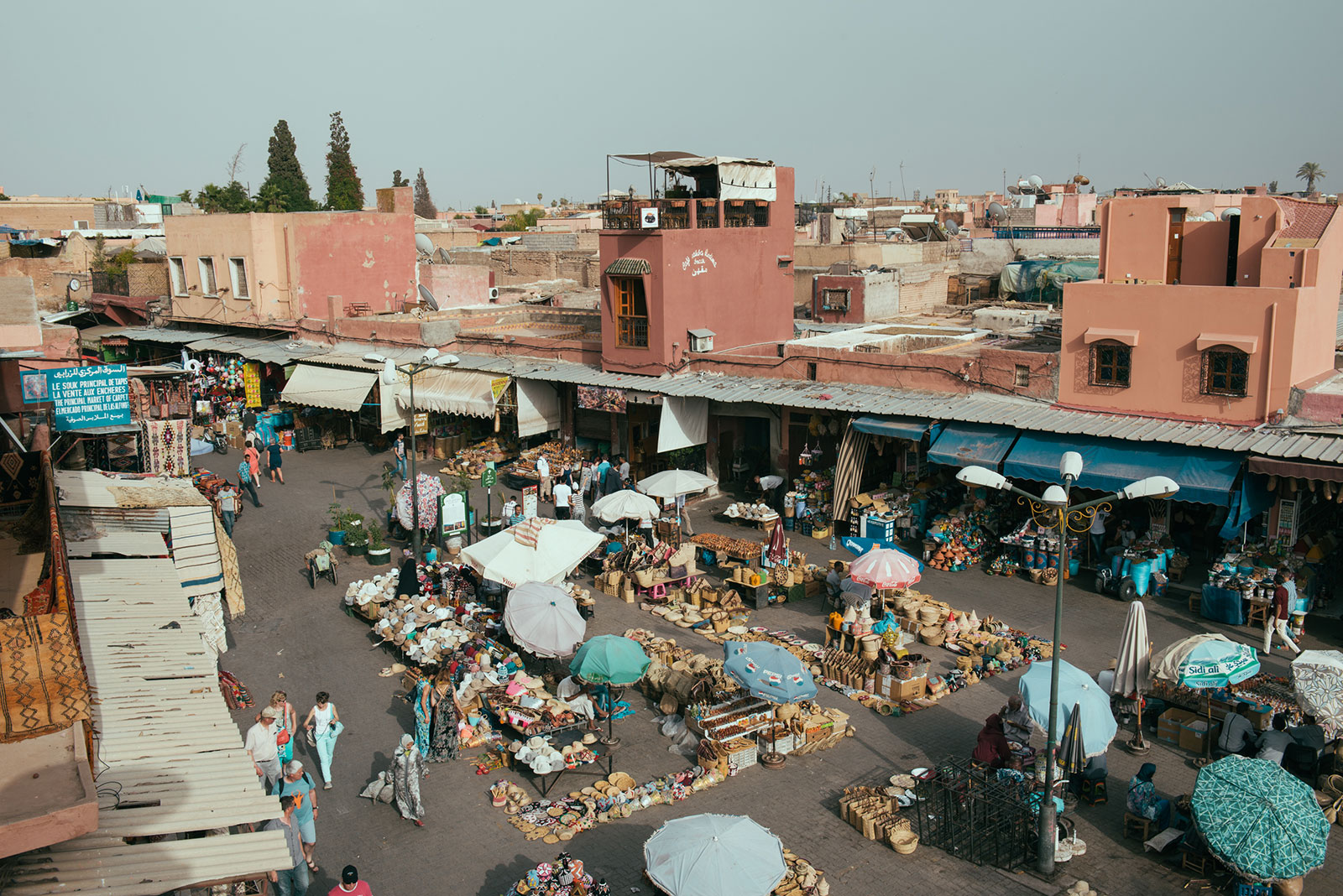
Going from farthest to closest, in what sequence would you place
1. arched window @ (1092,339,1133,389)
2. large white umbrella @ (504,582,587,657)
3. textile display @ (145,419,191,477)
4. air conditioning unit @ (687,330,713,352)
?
→ 1. air conditioning unit @ (687,330,713,352)
2. textile display @ (145,419,191,477)
3. arched window @ (1092,339,1133,389)
4. large white umbrella @ (504,582,587,657)

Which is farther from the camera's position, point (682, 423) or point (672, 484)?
point (682, 423)

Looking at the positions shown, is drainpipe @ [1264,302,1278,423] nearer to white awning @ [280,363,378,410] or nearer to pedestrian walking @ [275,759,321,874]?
pedestrian walking @ [275,759,321,874]

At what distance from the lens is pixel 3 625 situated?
773 centimetres

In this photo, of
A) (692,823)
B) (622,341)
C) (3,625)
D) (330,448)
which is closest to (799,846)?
(692,823)

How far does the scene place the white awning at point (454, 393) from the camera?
1131 inches

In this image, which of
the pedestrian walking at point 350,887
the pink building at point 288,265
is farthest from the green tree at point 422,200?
the pedestrian walking at point 350,887

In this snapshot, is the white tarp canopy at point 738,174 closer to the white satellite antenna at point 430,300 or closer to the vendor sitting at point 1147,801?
the white satellite antenna at point 430,300

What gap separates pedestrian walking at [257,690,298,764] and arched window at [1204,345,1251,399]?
16096mm

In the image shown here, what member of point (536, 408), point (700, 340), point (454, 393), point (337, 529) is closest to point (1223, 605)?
point (700, 340)

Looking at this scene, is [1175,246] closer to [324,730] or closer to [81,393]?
[324,730]

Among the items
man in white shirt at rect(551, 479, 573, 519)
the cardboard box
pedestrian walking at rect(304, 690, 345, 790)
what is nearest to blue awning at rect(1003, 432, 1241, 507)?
the cardboard box

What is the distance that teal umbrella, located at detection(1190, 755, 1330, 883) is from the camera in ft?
33.1

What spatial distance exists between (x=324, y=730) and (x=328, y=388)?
19797 millimetres

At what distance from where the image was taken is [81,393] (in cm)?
2070
